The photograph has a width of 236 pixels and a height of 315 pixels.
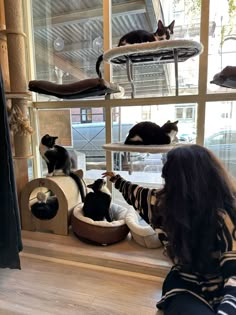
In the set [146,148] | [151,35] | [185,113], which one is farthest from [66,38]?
[146,148]

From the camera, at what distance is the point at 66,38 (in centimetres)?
Answer: 227

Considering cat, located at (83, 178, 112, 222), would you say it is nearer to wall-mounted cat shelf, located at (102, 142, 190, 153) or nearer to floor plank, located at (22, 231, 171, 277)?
floor plank, located at (22, 231, 171, 277)

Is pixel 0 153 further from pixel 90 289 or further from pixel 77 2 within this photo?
pixel 77 2

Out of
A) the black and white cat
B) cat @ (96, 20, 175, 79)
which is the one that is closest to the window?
→ the black and white cat

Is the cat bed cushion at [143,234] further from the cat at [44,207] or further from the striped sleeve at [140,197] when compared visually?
the cat at [44,207]

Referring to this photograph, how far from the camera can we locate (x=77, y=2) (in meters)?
2.18

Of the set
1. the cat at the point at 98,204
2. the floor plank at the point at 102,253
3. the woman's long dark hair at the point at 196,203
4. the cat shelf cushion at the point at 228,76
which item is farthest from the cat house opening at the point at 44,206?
the cat shelf cushion at the point at 228,76

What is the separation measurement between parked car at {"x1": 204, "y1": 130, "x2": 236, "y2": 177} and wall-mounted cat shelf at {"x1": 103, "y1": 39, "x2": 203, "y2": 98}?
445mm

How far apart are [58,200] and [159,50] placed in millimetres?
1256

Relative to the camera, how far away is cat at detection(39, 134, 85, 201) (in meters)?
1.98

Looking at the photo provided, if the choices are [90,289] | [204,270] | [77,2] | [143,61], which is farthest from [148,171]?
[77,2]

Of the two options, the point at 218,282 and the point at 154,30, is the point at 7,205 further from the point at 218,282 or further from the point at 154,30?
the point at 154,30

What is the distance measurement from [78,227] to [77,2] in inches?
73.9

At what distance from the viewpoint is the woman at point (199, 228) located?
3.30ft
